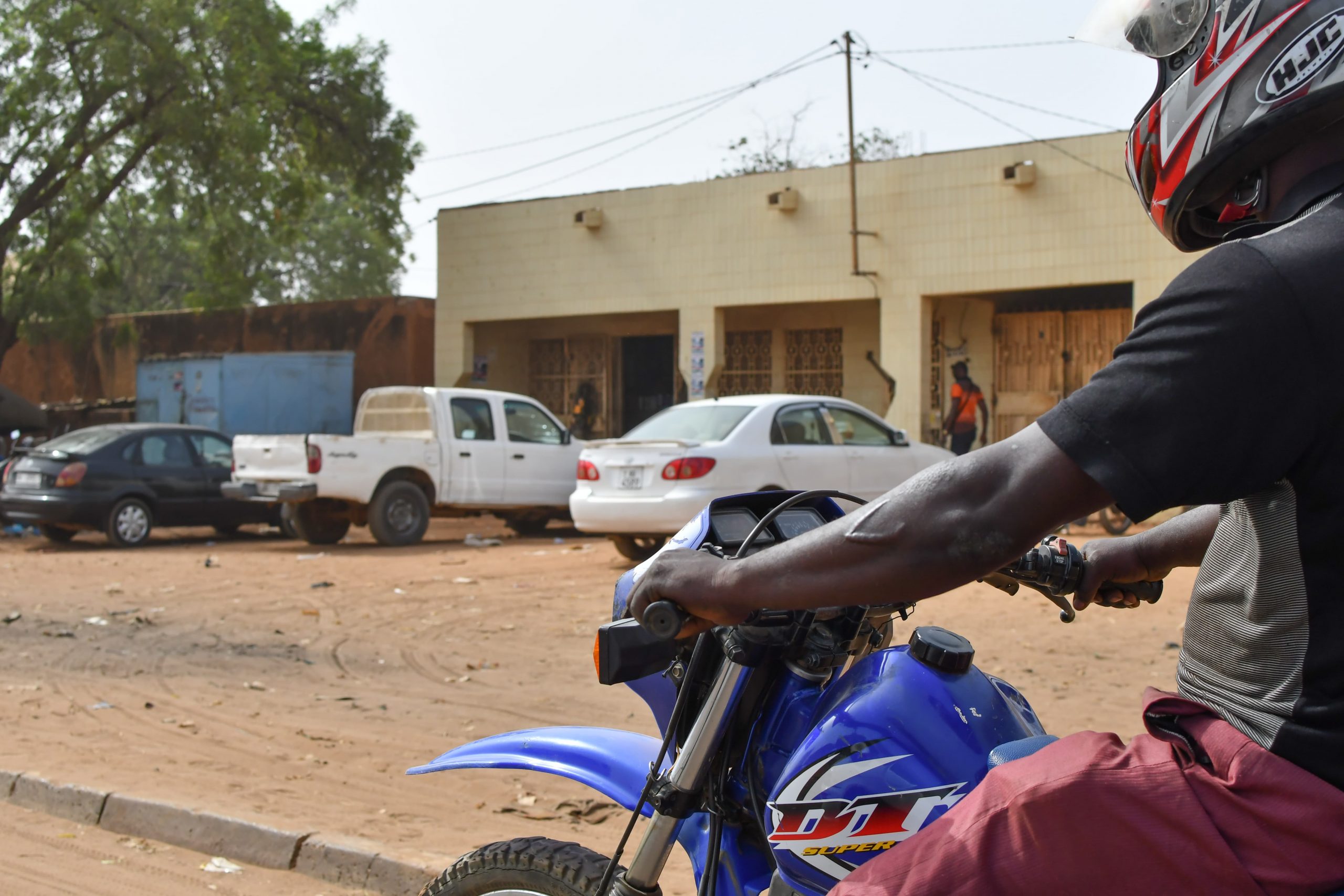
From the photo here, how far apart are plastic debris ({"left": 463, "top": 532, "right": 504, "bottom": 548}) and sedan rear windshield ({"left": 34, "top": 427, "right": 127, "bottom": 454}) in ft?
13.8

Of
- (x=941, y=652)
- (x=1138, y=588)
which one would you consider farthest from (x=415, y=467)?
(x=941, y=652)

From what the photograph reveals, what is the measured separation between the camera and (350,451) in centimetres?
1400

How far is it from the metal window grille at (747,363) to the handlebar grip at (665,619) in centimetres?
1970

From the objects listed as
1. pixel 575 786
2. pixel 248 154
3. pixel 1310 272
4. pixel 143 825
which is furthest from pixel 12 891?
pixel 248 154

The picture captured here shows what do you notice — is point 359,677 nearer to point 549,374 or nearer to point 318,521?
point 318,521

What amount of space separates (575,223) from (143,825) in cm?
1763

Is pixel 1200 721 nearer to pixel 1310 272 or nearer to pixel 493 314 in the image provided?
pixel 1310 272

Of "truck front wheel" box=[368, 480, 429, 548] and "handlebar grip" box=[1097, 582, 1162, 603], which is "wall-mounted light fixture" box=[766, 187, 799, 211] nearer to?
"truck front wheel" box=[368, 480, 429, 548]

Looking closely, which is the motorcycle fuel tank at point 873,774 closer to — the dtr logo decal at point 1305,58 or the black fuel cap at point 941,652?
the black fuel cap at point 941,652

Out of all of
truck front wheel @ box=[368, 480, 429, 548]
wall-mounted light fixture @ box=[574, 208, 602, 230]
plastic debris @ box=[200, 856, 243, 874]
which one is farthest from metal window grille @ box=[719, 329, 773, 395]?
plastic debris @ box=[200, 856, 243, 874]

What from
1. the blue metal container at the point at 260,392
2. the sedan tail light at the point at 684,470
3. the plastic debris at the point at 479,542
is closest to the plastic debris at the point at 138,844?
the sedan tail light at the point at 684,470

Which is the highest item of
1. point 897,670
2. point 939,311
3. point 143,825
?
point 939,311

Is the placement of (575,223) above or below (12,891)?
above

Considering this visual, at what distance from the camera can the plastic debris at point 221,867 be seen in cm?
447
